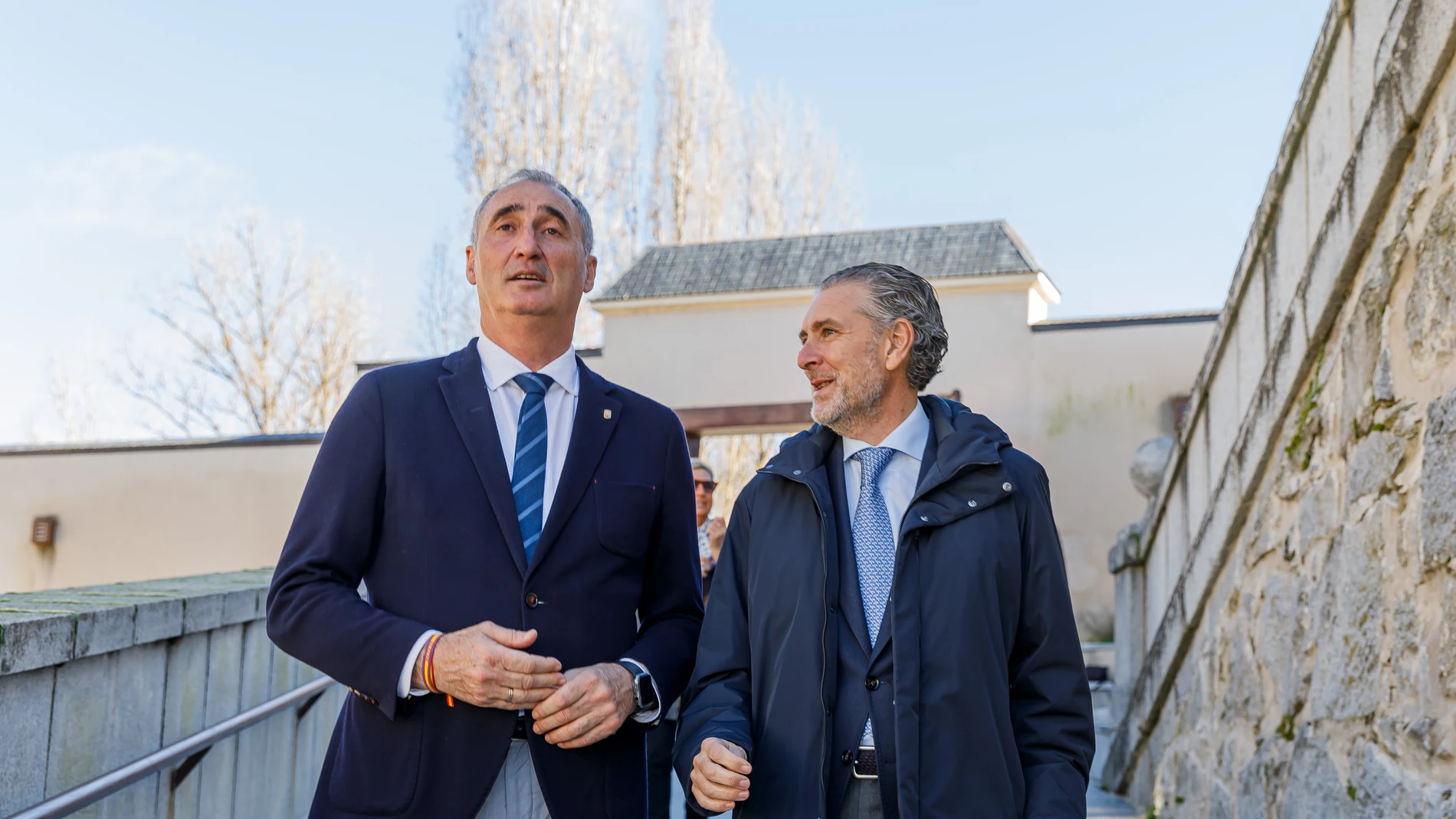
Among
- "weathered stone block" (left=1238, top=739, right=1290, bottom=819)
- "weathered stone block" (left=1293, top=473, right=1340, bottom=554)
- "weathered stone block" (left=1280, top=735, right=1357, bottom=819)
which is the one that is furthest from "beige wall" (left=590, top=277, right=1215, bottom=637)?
"weathered stone block" (left=1280, top=735, right=1357, bottom=819)

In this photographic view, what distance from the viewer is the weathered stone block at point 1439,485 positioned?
224 cm

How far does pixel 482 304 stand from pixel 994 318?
428 inches

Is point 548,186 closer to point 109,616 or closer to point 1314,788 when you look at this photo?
point 109,616

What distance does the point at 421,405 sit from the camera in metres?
2.21

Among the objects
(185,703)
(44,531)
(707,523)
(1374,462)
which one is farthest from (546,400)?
(44,531)

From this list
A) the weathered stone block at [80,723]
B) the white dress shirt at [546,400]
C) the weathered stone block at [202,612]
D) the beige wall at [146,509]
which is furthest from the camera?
the beige wall at [146,509]

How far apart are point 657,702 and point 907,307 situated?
0.95 meters

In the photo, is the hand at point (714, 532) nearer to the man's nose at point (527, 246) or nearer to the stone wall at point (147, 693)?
the stone wall at point (147, 693)

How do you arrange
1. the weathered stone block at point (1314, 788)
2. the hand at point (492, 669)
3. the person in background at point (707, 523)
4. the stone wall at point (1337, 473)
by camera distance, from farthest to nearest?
the person in background at point (707, 523) < the weathered stone block at point (1314, 788) < the stone wall at point (1337, 473) < the hand at point (492, 669)

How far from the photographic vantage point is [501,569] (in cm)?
209

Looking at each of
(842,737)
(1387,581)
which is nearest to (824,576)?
(842,737)

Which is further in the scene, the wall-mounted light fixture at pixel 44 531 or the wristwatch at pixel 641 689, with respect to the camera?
the wall-mounted light fixture at pixel 44 531

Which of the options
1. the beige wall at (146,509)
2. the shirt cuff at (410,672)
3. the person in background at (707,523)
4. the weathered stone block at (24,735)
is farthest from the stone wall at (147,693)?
the beige wall at (146,509)

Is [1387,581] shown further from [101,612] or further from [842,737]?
[101,612]
